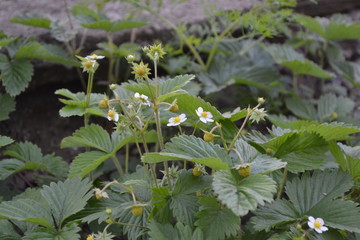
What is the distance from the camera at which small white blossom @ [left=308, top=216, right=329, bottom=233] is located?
108 cm

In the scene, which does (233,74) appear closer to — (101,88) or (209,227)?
(101,88)

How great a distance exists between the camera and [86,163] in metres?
1.40

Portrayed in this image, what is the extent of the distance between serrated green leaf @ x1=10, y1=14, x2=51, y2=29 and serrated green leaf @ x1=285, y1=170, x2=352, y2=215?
1333mm

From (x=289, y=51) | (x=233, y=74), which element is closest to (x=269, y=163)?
(x=233, y=74)

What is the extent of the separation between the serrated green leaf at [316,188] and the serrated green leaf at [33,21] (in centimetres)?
133

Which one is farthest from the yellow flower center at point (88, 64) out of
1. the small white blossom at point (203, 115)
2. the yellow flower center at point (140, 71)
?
the small white blossom at point (203, 115)

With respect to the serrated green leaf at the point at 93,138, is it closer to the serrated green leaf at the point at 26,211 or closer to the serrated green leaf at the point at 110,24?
the serrated green leaf at the point at 26,211

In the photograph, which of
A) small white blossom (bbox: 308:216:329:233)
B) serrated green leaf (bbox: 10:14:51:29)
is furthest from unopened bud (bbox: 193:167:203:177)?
serrated green leaf (bbox: 10:14:51:29)

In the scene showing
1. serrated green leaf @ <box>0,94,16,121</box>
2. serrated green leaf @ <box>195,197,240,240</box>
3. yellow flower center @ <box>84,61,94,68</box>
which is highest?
yellow flower center @ <box>84,61,94,68</box>

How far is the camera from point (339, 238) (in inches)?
45.0

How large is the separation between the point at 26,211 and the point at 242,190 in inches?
23.2

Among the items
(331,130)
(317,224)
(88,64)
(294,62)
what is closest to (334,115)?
(294,62)

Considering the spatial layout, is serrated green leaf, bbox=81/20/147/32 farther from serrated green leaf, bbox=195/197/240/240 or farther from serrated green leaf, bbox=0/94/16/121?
serrated green leaf, bbox=195/197/240/240

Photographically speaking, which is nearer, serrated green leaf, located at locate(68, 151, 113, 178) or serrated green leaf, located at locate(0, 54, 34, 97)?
serrated green leaf, located at locate(68, 151, 113, 178)
